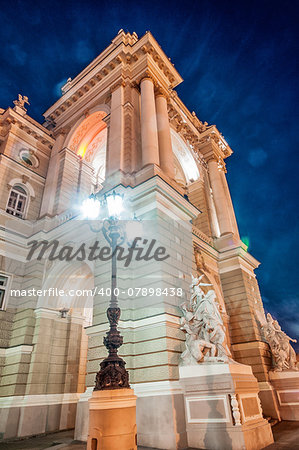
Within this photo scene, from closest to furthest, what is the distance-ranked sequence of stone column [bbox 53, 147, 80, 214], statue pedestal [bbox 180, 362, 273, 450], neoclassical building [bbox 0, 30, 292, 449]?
1. statue pedestal [bbox 180, 362, 273, 450]
2. neoclassical building [bbox 0, 30, 292, 449]
3. stone column [bbox 53, 147, 80, 214]

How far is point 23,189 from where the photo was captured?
16438 mm

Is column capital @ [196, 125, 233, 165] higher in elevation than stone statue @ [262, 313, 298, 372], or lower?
higher

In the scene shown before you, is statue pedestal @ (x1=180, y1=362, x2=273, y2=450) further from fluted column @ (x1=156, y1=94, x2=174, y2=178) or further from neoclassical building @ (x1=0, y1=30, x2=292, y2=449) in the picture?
fluted column @ (x1=156, y1=94, x2=174, y2=178)

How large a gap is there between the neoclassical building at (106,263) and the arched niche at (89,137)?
82mm

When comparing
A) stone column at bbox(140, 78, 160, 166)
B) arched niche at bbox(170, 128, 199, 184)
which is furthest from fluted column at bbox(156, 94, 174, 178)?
arched niche at bbox(170, 128, 199, 184)

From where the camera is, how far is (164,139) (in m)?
14.4

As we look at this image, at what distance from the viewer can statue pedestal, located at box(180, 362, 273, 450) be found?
7.13m

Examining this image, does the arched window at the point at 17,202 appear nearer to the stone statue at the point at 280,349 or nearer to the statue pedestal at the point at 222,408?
the statue pedestal at the point at 222,408

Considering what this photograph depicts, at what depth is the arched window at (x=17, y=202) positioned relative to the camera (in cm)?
1530

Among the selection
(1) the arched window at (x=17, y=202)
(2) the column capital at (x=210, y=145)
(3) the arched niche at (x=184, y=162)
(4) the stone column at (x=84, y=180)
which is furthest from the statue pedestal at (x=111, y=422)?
(2) the column capital at (x=210, y=145)

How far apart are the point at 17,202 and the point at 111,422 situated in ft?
43.4

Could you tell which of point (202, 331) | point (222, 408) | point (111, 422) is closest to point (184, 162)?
point (202, 331)

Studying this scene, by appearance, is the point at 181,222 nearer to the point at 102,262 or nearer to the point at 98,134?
the point at 102,262

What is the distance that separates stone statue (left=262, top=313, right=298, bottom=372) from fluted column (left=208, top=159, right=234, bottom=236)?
6.38 m
